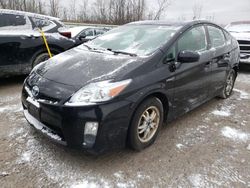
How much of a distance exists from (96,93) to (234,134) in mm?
2239

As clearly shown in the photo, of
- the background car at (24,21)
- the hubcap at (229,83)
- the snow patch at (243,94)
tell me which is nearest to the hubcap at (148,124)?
the hubcap at (229,83)

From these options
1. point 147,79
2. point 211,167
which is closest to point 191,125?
point 211,167

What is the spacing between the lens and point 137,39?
3.47m

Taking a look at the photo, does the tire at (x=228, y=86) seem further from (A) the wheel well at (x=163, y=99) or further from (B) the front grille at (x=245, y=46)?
(B) the front grille at (x=245, y=46)

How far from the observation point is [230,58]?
4598mm

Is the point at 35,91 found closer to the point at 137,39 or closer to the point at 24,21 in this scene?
the point at 137,39

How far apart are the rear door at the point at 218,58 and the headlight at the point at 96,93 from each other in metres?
2.13

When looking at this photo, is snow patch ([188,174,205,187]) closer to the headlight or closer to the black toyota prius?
the black toyota prius

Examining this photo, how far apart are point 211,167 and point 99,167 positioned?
1.24m

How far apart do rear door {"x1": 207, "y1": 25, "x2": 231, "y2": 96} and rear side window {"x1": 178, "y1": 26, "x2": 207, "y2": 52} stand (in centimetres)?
21

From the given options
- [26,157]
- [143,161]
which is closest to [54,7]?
[26,157]

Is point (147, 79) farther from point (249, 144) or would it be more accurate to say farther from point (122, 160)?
point (249, 144)

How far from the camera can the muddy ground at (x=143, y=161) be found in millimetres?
2443

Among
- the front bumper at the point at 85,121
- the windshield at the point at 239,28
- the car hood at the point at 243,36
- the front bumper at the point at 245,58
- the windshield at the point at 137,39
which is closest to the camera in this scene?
the front bumper at the point at 85,121
